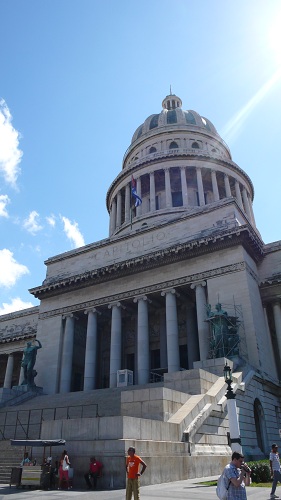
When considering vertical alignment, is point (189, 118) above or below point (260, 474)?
above

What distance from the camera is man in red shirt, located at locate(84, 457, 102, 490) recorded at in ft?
43.9

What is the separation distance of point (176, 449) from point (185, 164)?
4639 centimetres

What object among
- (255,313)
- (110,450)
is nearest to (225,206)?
(255,313)

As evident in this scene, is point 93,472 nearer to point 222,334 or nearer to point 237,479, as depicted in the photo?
point 237,479

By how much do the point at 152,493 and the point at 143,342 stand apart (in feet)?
78.7

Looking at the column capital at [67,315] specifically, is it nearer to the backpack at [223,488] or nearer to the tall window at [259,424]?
the tall window at [259,424]

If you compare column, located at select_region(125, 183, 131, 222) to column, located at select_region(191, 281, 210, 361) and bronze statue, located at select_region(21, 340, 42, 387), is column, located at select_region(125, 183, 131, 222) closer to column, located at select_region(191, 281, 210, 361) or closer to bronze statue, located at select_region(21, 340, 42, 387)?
column, located at select_region(191, 281, 210, 361)

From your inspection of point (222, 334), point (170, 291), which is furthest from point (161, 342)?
point (222, 334)

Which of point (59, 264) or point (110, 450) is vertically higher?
point (59, 264)

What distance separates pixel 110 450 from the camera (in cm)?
1383

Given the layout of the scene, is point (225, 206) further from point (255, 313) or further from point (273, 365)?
point (273, 365)

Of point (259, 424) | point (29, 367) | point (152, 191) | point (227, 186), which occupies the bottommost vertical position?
point (259, 424)

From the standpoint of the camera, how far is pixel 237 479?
644 cm

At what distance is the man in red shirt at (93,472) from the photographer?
13.4 m
